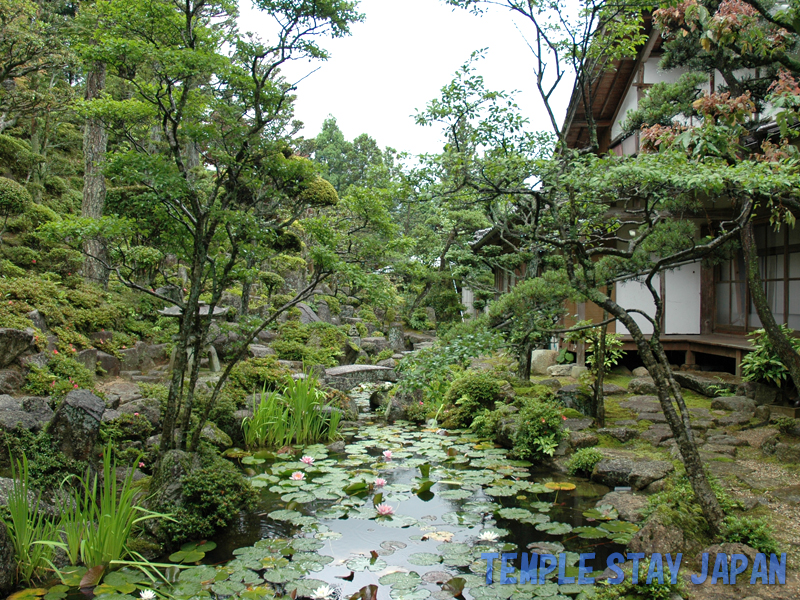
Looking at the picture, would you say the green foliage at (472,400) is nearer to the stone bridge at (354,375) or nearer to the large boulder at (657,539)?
the stone bridge at (354,375)

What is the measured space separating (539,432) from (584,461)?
75 centimetres

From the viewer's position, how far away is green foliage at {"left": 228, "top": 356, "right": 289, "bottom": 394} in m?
8.07

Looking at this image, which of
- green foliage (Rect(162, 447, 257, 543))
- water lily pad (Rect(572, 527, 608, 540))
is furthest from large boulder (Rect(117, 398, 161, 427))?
water lily pad (Rect(572, 527, 608, 540))

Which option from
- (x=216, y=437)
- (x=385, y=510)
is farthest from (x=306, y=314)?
(x=385, y=510)

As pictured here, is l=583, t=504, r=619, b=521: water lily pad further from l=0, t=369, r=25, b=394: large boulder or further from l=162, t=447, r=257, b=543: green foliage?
l=0, t=369, r=25, b=394: large boulder

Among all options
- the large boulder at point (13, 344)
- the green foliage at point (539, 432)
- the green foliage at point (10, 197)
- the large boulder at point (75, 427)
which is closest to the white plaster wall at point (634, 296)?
the green foliage at point (539, 432)

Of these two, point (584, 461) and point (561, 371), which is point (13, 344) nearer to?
point (584, 461)

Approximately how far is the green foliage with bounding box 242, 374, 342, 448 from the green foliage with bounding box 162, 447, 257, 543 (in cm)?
212

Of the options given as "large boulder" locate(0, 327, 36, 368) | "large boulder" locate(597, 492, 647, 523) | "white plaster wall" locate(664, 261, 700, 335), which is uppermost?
"white plaster wall" locate(664, 261, 700, 335)

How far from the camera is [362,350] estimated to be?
1445cm

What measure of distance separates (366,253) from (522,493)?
291 centimetres

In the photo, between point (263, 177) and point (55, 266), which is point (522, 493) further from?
point (55, 266)

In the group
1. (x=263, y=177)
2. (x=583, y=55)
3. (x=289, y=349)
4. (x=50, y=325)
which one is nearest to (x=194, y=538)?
(x=263, y=177)

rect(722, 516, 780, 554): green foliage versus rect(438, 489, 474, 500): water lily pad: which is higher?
rect(722, 516, 780, 554): green foliage
